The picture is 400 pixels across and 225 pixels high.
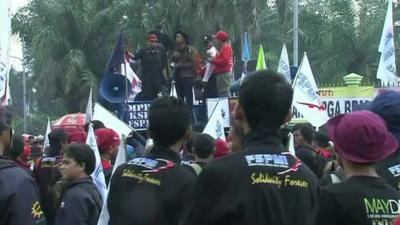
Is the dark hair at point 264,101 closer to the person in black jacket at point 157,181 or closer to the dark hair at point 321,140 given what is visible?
the person in black jacket at point 157,181

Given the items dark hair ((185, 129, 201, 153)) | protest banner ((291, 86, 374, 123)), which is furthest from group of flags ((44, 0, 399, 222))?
protest banner ((291, 86, 374, 123))

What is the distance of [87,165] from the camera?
6.17 m

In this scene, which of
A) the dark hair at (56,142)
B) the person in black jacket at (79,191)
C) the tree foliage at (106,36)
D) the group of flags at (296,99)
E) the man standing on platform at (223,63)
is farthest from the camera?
the tree foliage at (106,36)

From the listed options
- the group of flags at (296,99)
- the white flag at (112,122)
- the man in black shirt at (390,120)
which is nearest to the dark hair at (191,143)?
the group of flags at (296,99)

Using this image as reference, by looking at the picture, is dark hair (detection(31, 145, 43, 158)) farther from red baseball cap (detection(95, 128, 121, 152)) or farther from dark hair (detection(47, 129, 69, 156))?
red baseball cap (detection(95, 128, 121, 152))

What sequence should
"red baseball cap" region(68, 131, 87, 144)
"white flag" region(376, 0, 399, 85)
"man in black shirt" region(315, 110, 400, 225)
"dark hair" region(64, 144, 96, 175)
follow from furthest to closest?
"white flag" region(376, 0, 399, 85), "red baseball cap" region(68, 131, 87, 144), "dark hair" region(64, 144, 96, 175), "man in black shirt" region(315, 110, 400, 225)

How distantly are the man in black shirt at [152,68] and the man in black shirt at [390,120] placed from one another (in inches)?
438

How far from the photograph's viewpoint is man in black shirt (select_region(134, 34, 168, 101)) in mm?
15703

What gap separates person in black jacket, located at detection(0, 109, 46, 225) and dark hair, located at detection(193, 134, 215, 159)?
225 centimetres

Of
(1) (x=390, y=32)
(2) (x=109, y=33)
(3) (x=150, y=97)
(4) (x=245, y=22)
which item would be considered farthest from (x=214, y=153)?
(2) (x=109, y=33)

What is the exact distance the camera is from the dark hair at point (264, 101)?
3746 millimetres

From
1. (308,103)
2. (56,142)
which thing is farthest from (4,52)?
(56,142)

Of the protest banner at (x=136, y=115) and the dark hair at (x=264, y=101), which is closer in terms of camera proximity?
the dark hair at (x=264, y=101)

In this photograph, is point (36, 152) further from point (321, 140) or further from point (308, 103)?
point (308, 103)
